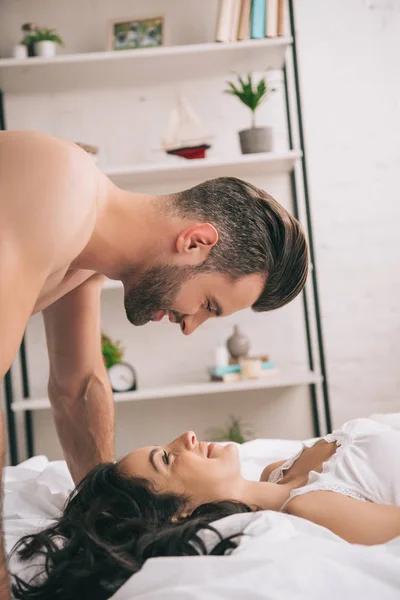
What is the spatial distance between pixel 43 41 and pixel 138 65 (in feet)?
1.31

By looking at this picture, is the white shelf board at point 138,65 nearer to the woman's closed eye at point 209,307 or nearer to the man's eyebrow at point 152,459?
the woman's closed eye at point 209,307

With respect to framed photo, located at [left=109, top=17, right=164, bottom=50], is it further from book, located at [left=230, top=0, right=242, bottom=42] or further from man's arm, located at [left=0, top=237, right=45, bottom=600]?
man's arm, located at [left=0, top=237, right=45, bottom=600]

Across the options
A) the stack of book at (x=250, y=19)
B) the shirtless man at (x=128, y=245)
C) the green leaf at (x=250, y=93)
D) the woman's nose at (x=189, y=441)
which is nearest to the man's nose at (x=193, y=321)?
the shirtless man at (x=128, y=245)

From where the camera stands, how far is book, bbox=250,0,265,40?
3.17m

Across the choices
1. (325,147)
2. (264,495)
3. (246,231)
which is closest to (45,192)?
(246,231)

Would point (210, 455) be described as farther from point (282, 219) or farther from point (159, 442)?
point (159, 442)

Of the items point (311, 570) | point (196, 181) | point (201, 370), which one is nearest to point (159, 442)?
point (201, 370)

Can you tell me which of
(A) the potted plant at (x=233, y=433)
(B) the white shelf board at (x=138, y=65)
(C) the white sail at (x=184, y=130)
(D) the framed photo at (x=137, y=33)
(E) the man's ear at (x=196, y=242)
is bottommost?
(A) the potted plant at (x=233, y=433)

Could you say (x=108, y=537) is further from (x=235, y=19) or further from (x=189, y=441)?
(x=235, y=19)

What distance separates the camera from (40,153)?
4.72ft

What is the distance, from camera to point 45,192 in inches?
54.3

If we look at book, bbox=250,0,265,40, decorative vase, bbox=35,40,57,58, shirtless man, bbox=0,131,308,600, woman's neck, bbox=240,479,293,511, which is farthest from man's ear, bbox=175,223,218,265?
decorative vase, bbox=35,40,57,58

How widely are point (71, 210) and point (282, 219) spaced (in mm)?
520

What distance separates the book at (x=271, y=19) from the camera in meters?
3.18
